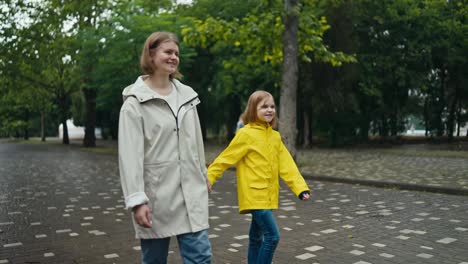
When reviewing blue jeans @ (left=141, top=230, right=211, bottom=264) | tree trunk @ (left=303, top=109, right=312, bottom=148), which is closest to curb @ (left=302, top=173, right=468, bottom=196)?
blue jeans @ (left=141, top=230, right=211, bottom=264)

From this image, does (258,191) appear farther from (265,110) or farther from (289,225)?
(289,225)

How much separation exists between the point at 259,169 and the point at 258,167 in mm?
20

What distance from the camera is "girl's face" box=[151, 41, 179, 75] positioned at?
3.00 meters

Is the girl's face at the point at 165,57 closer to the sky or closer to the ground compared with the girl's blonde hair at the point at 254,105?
closer to the sky

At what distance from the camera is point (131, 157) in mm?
2775

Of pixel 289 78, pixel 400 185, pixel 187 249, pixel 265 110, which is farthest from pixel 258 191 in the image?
pixel 289 78

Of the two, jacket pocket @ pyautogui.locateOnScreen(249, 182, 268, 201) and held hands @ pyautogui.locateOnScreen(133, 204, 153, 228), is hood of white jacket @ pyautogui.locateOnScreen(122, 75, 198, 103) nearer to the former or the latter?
held hands @ pyautogui.locateOnScreen(133, 204, 153, 228)

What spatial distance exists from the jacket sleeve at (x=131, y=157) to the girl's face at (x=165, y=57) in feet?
1.21

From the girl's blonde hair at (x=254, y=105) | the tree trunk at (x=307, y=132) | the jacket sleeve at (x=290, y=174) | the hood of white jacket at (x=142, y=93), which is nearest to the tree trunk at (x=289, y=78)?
the jacket sleeve at (x=290, y=174)

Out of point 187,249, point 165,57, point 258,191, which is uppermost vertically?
point 165,57

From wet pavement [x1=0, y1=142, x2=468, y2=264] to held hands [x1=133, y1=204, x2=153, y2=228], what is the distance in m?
Answer: 2.39

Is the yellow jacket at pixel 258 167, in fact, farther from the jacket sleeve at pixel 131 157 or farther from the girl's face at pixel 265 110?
the jacket sleeve at pixel 131 157

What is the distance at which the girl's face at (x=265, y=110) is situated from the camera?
165 inches

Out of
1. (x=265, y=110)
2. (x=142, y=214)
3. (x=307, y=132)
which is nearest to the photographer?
(x=142, y=214)
